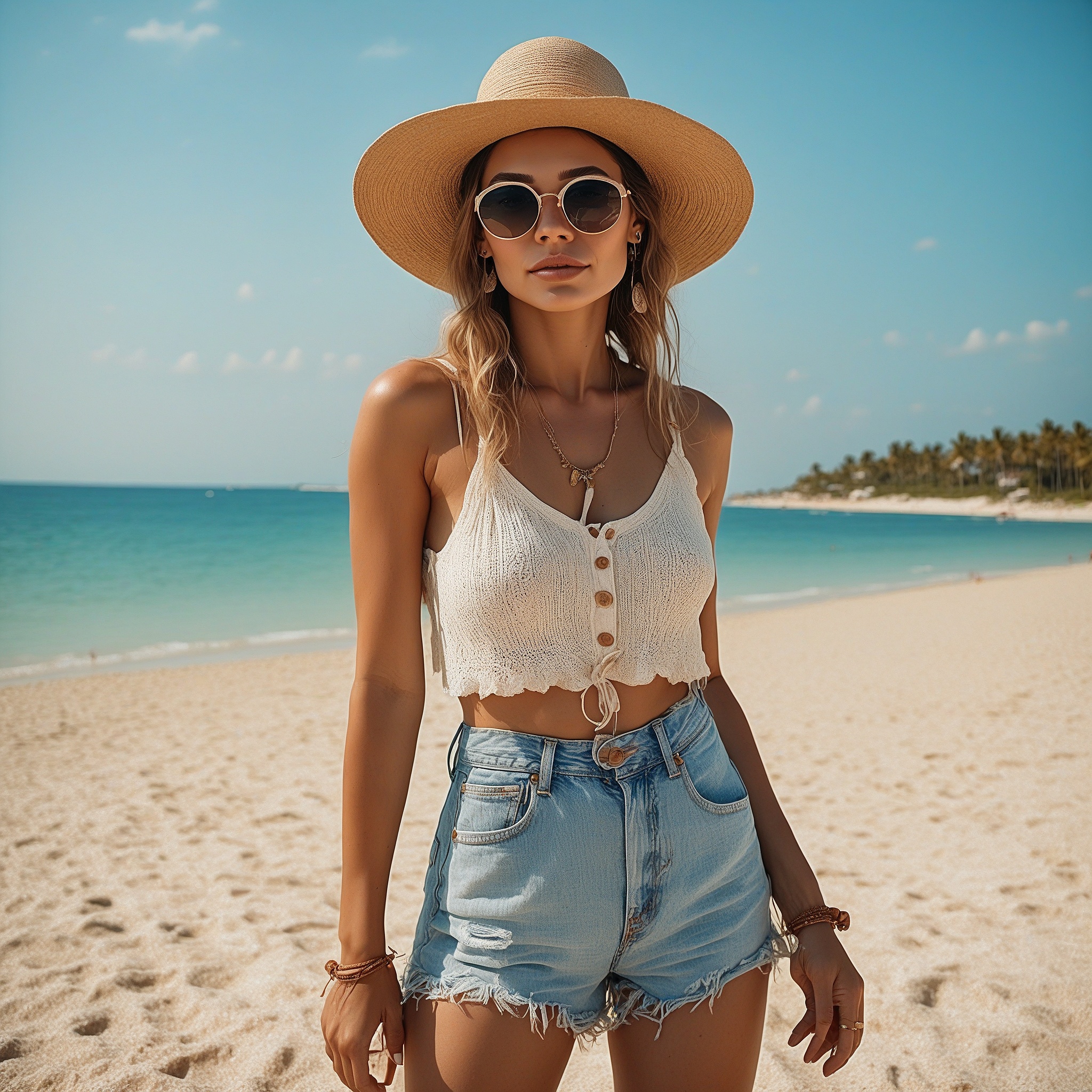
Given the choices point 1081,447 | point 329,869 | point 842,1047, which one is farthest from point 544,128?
point 1081,447

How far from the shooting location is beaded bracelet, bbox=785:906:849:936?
5.25 feet

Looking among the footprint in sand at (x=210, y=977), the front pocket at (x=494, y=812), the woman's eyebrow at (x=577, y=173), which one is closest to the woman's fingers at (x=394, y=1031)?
the front pocket at (x=494, y=812)

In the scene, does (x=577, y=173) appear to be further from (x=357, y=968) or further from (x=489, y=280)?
(x=357, y=968)

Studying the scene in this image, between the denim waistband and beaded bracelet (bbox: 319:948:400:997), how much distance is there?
0.33m

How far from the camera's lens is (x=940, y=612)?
17.0m

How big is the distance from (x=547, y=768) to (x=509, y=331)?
97cm

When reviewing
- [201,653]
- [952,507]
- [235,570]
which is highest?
[952,507]

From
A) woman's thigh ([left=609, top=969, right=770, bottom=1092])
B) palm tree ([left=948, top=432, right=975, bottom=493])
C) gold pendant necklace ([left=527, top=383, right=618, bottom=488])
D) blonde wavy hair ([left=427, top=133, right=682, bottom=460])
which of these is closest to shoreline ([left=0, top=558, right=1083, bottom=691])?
blonde wavy hair ([left=427, top=133, right=682, bottom=460])

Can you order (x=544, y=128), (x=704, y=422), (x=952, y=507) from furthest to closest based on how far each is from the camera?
1. (x=952, y=507)
2. (x=704, y=422)
3. (x=544, y=128)

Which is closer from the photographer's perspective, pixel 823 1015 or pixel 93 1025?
pixel 823 1015

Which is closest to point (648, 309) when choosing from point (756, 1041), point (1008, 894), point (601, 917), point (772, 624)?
point (601, 917)

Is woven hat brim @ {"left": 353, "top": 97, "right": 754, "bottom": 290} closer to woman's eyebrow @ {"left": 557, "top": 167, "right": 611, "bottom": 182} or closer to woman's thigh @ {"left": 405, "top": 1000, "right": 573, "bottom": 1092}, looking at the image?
woman's eyebrow @ {"left": 557, "top": 167, "right": 611, "bottom": 182}

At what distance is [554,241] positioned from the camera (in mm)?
1652

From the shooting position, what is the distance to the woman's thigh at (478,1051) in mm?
1312
